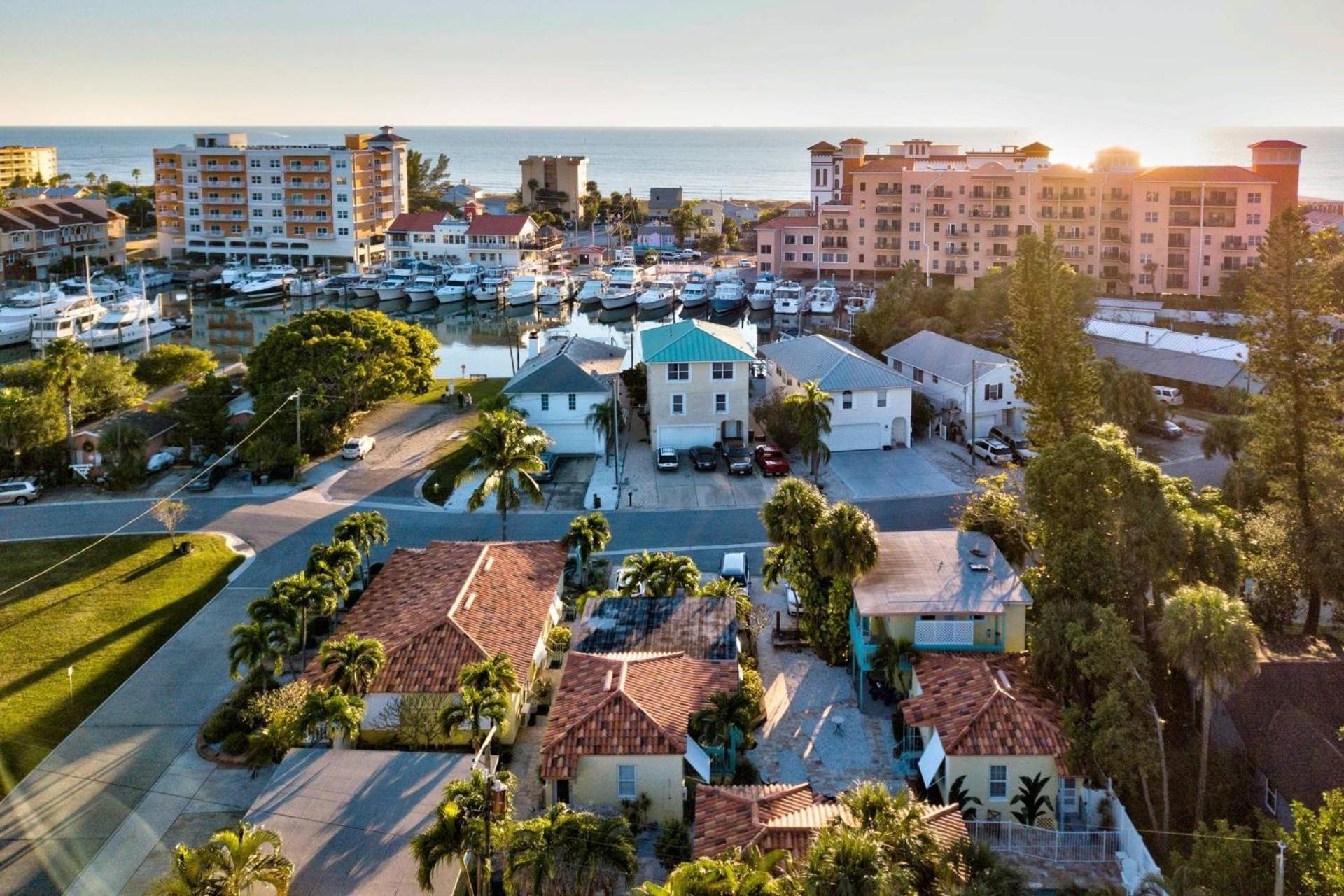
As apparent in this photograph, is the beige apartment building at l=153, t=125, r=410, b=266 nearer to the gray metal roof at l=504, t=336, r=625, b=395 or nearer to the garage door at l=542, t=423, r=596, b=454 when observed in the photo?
the gray metal roof at l=504, t=336, r=625, b=395

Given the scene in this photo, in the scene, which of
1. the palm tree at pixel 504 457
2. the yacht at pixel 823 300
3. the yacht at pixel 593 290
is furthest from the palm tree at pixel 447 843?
the yacht at pixel 593 290

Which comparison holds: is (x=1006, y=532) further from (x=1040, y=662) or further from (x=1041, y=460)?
(x=1040, y=662)

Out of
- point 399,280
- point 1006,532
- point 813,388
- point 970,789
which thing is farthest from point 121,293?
point 970,789

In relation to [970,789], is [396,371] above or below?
above

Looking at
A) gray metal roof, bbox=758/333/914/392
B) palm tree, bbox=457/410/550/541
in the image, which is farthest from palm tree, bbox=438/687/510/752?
gray metal roof, bbox=758/333/914/392

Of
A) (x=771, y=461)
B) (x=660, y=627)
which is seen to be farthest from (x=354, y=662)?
(x=771, y=461)

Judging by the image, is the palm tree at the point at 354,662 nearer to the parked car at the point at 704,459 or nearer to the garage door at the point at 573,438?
the parked car at the point at 704,459

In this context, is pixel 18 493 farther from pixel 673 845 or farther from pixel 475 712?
pixel 673 845

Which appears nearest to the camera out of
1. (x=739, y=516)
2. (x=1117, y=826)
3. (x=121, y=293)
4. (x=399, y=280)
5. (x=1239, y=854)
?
(x=1239, y=854)
